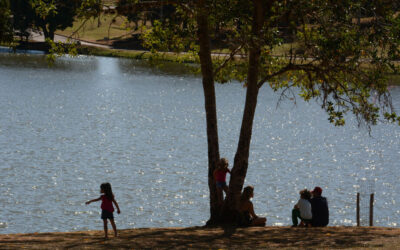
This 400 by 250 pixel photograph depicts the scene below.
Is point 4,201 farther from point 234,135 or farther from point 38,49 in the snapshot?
point 38,49

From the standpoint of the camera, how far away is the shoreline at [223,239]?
50.6 feet

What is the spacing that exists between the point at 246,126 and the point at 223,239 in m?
3.78

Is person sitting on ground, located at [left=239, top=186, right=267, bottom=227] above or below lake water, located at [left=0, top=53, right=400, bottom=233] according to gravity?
above

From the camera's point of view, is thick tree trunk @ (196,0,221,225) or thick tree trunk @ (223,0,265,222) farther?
thick tree trunk @ (196,0,221,225)

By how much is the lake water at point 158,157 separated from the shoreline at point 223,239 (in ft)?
19.3

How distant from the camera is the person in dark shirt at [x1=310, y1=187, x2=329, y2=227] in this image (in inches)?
730

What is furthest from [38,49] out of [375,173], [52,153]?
[375,173]

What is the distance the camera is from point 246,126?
63.6ft

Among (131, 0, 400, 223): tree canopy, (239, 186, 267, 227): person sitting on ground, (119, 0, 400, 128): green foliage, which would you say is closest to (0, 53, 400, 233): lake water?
(239, 186, 267, 227): person sitting on ground

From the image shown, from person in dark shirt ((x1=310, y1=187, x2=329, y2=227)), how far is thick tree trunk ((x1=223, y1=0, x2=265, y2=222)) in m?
2.15

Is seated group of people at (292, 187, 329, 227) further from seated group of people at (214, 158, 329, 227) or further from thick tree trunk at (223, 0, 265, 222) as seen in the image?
thick tree trunk at (223, 0, 265, 222)

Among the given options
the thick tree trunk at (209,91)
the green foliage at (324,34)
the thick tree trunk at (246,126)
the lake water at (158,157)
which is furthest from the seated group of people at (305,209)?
the lake water at (158,157)

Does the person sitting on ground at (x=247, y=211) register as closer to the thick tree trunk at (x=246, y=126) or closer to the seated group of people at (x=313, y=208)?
the thick tree trunk at (x=246, y=126)

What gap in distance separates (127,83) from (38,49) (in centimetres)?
4020
